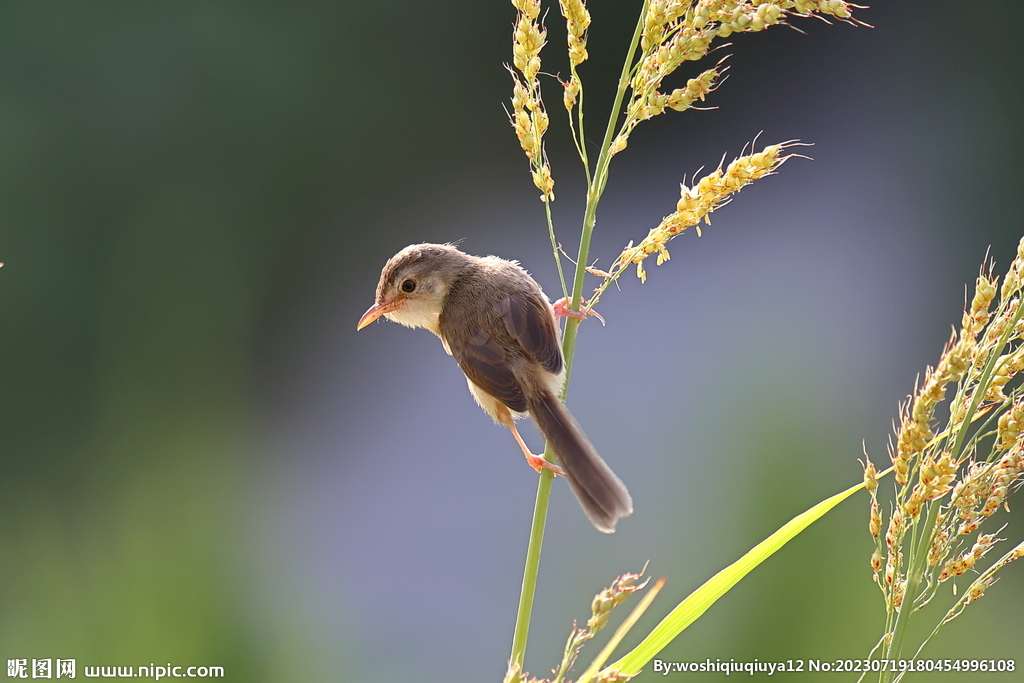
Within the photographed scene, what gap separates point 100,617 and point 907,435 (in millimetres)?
2101

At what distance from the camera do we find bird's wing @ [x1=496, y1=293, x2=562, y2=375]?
141 cm

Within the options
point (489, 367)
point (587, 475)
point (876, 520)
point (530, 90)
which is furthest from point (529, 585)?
point (489, 367)

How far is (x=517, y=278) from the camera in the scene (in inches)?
64.1

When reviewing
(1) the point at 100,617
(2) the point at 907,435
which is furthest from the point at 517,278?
(1) the point at 100,617

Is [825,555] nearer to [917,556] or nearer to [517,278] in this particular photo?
[517,278]

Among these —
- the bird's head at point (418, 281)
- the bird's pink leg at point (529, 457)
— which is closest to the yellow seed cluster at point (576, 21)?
the bird's pink leg at point (529, 457)

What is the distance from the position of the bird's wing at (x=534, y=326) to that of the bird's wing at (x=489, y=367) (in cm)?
5

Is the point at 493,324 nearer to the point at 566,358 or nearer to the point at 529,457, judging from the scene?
the point at 529,457

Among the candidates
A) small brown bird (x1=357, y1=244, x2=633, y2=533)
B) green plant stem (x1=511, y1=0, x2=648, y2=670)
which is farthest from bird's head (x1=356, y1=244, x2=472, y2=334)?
green plant stem (x1=511, y1=0, x2=648, y2=670)

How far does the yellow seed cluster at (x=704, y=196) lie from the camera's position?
0.82 meters

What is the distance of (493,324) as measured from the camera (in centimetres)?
154

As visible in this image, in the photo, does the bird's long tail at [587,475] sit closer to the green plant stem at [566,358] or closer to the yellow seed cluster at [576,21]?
the green plant stem at [566,358]

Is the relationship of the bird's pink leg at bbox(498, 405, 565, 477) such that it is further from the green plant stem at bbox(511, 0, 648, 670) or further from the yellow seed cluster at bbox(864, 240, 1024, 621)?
the yellow seed cluster at bbox(864, 240, 1024, 621)
